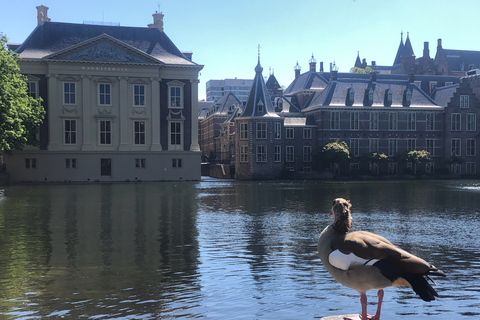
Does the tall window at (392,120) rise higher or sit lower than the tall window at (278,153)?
higher

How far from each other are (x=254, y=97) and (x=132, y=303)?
72.3m

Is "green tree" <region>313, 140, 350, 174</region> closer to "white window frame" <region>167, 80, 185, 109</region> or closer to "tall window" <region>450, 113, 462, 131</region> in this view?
"tall window" <region>450, 113, 462, 131</region>

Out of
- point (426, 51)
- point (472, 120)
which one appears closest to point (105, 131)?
point (472, 120)

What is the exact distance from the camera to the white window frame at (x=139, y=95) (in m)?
67.2

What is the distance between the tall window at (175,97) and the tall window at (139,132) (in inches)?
174

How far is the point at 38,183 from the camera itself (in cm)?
6266

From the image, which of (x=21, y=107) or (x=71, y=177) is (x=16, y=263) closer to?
(x=21, y=107)

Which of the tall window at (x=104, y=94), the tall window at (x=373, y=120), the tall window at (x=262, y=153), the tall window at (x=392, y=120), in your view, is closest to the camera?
the tall window at (x=104, y=94)

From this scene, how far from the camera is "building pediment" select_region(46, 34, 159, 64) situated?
6431 cm

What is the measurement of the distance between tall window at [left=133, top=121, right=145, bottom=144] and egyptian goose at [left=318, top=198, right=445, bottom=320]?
6148cm

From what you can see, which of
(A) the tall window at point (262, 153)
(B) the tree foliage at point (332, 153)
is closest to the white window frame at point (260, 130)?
(A) the tall window at point (262, 153)

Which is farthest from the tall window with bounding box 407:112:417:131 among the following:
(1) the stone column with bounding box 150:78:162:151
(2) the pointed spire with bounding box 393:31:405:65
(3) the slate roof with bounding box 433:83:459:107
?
(2) the pointed spire with bounding box 393:31:405:65

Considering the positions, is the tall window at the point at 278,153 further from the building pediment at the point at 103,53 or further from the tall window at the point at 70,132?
the tall window at the point at 70,132

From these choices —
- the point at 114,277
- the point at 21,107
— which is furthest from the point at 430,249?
the point at 21,107
